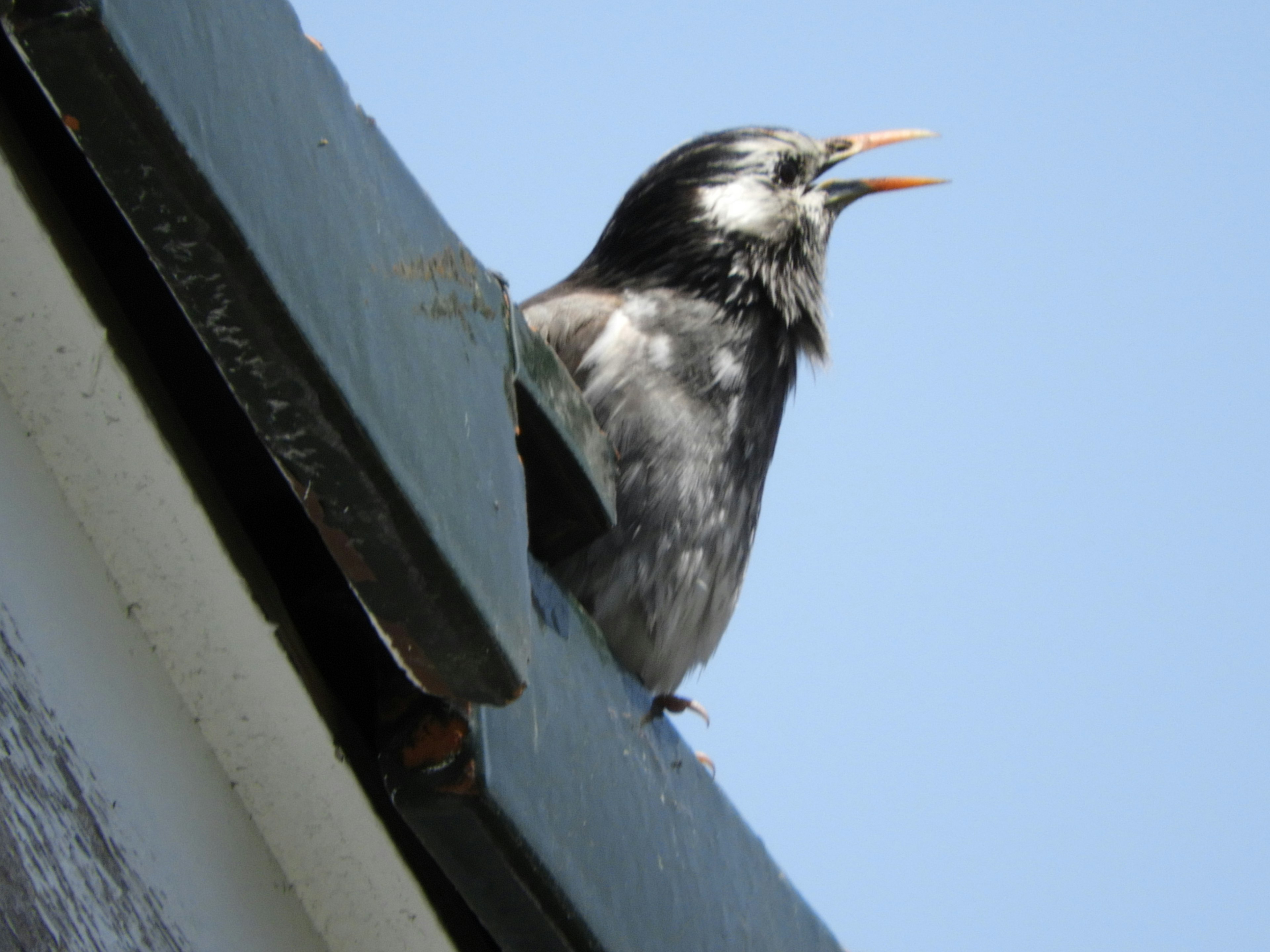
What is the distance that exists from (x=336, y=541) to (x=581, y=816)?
406mm

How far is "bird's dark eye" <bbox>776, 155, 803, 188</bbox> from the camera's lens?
9.08ft

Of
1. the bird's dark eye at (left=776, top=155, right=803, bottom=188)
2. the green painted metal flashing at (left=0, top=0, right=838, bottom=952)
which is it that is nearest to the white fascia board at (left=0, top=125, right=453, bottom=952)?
the green painted metal flashing at (left=0, top=0, right=838, bottom=952)

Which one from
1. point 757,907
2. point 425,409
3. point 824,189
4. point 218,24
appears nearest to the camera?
point 218,24

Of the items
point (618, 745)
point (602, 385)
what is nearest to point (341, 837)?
point (618, 745)

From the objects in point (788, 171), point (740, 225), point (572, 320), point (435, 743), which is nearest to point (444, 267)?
point (435, 743)

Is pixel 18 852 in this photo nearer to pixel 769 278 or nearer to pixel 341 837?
pixel 341 837

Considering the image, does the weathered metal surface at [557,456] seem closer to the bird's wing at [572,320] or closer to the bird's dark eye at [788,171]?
the bird's wing at [572,320]

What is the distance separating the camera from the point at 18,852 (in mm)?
789

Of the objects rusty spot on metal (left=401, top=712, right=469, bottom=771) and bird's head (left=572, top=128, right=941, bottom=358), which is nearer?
rusty spot on metal (left=401, top=712, right=469, bottom=771)

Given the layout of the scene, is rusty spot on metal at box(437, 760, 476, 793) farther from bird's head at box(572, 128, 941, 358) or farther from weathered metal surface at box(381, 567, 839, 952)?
bird's head at box(572, 128, 941, 358)

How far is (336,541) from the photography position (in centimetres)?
91

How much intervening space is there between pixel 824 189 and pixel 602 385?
1.10m

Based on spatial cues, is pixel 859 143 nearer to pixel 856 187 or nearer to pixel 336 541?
pixel 856 187

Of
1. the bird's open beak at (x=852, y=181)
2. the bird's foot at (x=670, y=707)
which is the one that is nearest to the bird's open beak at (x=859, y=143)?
the bird's open beak at (x=852, y=181)
